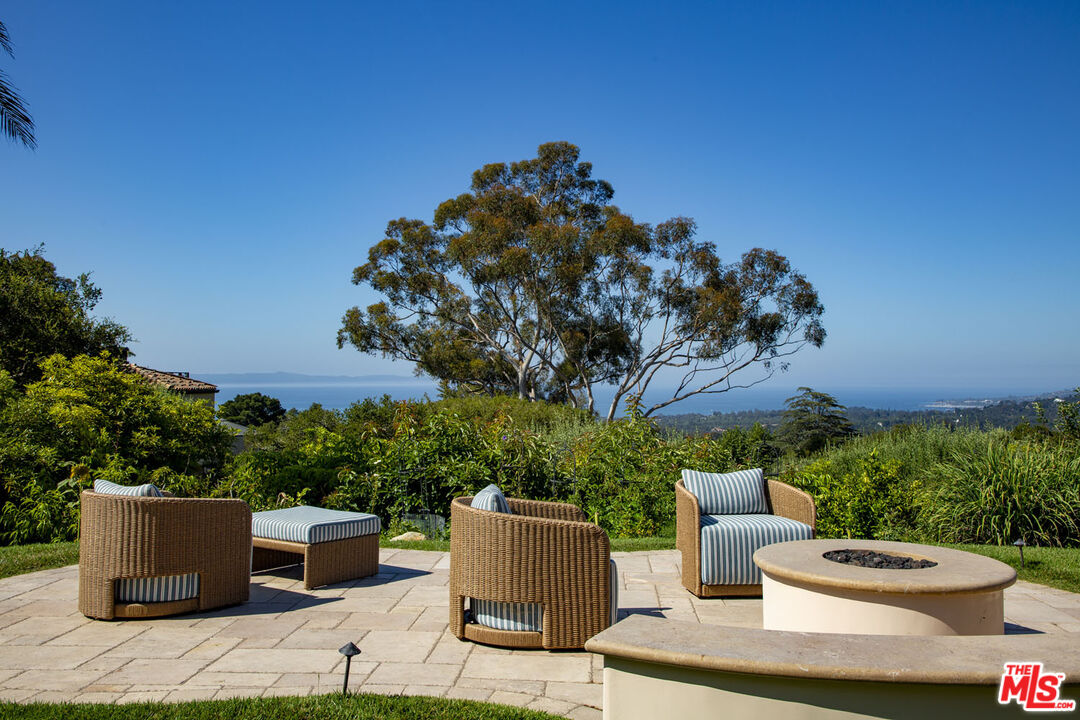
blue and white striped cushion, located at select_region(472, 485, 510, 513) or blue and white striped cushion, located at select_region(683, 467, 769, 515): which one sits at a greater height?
blue and white striped cushion, located at select_region(472, 485, 510, 513)

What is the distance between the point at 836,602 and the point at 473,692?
5.63 ft

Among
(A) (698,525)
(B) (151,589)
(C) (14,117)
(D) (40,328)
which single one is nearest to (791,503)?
(A) (698,525)

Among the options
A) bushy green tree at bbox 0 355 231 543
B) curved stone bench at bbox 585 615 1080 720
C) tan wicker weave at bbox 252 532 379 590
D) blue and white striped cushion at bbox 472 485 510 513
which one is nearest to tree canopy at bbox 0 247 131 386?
bushy green tree at bbox 0 355 231 543

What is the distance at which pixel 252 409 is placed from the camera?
132ft

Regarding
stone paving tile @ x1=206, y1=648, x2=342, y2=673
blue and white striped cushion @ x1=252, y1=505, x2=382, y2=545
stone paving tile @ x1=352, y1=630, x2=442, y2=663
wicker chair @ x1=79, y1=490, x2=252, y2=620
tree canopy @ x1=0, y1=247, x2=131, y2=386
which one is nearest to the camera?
stone paving tile @ x1=206, y1=648, x2=342, y2=673

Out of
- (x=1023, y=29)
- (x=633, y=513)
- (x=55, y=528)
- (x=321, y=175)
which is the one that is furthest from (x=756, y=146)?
(x=55, y=528)

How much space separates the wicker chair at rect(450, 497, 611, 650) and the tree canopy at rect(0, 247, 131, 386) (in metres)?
11.8

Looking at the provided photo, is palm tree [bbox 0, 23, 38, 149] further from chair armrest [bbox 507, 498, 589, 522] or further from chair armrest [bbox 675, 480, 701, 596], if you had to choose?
chair armrest [bbox 675, 480, 701, 596]

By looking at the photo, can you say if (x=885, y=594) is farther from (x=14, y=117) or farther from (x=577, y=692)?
(x=14, y=117)

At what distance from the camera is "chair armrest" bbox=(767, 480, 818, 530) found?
16.0 feet

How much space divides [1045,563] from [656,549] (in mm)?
2943

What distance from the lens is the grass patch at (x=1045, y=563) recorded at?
5.11 meters

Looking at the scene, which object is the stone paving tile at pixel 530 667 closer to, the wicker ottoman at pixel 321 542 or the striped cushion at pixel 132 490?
the wicker ottoman at pixel 321 542

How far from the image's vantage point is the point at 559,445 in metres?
8.47
